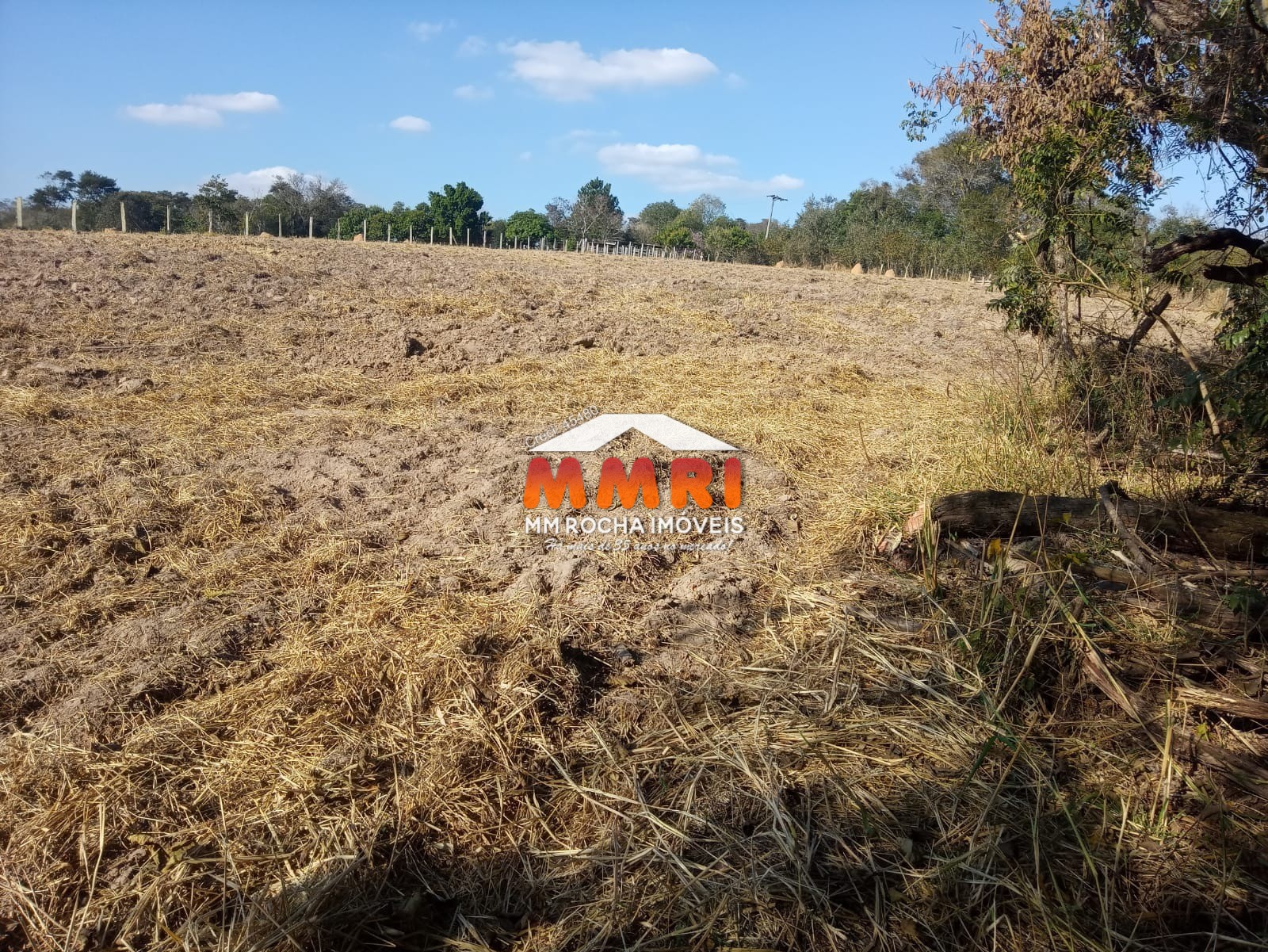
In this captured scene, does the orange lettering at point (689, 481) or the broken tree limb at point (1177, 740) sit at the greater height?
Answer: the orange lettering at point (689, 481)

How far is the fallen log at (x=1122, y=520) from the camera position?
2.81 meters

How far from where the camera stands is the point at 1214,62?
438cm

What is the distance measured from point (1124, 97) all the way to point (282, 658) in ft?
19.1

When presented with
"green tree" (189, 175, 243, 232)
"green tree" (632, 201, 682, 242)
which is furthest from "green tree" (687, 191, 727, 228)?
"green tree" (189, 175, 243, 232)

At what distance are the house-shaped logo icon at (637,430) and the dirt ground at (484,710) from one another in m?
0.17

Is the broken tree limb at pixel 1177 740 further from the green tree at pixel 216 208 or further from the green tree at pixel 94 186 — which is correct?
the green tree at pixel 94 186

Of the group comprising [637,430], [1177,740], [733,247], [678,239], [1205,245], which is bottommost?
[1177,740]

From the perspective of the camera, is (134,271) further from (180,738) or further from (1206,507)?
(1206,507)

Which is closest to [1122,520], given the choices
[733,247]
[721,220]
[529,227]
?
[733,247]

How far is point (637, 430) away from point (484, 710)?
2.94 meters

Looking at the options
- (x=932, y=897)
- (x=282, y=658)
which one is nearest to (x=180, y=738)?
(x=282, y=658)

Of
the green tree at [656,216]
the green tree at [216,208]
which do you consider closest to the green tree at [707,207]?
the green tree at [656,216]

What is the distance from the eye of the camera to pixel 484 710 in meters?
2.34

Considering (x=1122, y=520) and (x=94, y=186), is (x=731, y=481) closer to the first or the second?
(x=1122, y=520)
